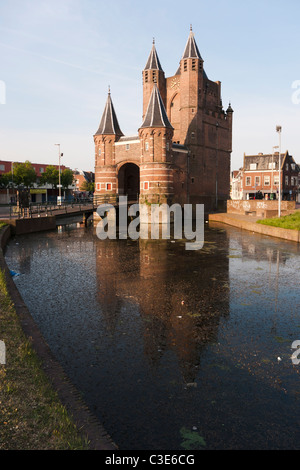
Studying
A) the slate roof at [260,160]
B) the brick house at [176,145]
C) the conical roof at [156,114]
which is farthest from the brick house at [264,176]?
the conical roof at [156,114]

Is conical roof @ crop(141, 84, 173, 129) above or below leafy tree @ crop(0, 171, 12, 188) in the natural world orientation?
above

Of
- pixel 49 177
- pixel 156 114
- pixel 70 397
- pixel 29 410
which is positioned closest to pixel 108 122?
pixel 156 114

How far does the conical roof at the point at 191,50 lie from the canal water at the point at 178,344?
35.4 metres

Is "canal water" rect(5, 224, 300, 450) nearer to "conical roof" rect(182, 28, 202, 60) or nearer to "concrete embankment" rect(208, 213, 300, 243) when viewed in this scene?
"concrete embankment" rect(208, 213, 300, 243)

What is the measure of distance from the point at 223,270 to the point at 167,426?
33.3ft

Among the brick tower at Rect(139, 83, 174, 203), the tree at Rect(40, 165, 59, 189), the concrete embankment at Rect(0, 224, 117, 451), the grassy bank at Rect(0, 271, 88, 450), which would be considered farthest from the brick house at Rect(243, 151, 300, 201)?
the grassy bank at Rect(0, 271, 88, 450)

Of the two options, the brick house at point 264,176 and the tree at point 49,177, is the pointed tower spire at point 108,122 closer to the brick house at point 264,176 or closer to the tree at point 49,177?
the brick house at point 264,176

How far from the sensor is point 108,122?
4138 centimetres

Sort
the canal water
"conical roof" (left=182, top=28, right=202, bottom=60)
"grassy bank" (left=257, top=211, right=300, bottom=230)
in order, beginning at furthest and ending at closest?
"conical roof" (left=182, top=28, right=202, bottom=60), "grassy bank" (left=257, top=211, right=300, bottom=230), the canal water

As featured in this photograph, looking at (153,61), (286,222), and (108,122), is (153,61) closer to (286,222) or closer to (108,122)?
(108,122)

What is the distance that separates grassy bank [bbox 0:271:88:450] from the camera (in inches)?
147

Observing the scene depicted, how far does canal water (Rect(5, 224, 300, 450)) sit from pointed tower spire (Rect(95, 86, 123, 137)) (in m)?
28.6

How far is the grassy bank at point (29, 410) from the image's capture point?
3740mm

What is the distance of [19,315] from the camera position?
7.60 m
